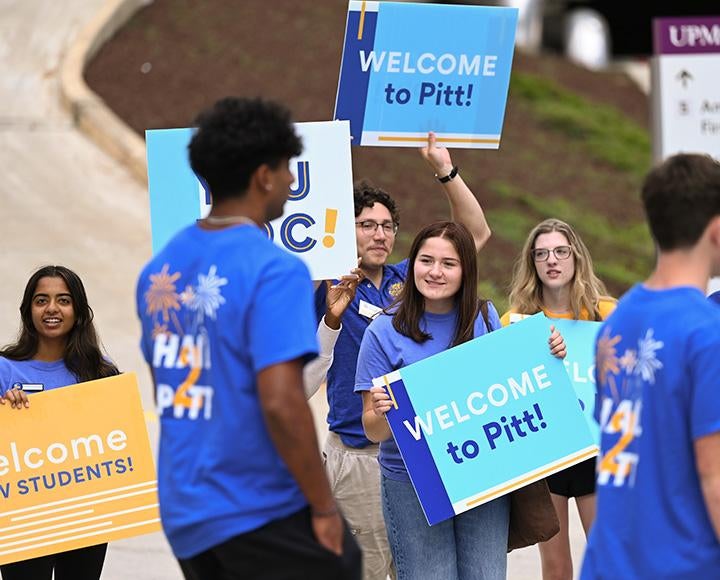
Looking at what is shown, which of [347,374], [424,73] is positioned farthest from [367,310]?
[424,73]

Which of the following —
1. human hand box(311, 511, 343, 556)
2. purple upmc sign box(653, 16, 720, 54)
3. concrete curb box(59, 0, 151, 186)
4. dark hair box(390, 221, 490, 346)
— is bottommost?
human hand box(311, 511, 343, 556)

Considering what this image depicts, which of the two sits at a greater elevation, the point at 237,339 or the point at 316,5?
the point at 316,5

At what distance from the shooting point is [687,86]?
32.0ft

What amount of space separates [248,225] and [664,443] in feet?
3.81

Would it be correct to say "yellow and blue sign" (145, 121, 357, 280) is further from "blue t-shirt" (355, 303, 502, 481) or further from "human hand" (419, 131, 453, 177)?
"blue t-shirt" (355, 303, 502, 481)

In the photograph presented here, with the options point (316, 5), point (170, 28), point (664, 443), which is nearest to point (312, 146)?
point (664, 443)

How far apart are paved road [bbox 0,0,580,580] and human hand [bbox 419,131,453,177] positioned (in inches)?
152

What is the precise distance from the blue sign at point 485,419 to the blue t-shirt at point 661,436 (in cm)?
140

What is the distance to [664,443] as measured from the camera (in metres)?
3.08

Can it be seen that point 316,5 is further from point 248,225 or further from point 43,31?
point 248,225

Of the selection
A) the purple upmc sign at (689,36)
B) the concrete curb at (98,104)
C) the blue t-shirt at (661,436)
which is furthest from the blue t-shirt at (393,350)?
the concrete curb at (98,104)

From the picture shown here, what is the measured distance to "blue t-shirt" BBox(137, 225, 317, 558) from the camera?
316 centimetres

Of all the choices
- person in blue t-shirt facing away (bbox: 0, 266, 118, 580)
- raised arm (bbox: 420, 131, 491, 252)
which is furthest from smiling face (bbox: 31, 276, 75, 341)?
raised arm (bbox: 420, 131, 491, 252)

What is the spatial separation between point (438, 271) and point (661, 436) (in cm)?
179
